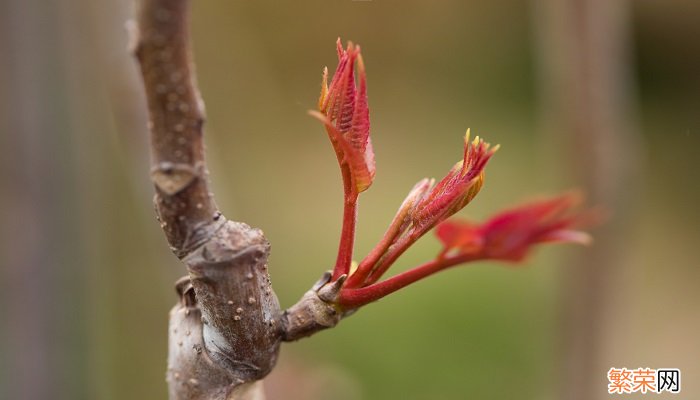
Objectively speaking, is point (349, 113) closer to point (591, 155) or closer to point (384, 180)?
point (591, 155)

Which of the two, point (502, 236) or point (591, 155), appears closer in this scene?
point (502, 236)

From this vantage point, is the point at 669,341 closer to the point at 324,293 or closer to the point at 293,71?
the point at 293,71

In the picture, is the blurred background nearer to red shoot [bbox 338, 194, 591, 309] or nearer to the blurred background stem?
the blurred background stem

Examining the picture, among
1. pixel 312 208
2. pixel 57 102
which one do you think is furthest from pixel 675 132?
pixel 57 102

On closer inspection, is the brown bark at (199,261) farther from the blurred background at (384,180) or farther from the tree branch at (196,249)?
the blurred background at (384,180)

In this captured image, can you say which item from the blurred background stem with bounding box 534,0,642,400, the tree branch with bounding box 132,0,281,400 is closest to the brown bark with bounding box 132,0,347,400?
the tree branch with bounding box 132,0,281,400

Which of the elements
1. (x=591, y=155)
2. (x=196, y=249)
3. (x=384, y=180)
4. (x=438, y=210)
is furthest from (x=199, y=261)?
(x=384, y=180)

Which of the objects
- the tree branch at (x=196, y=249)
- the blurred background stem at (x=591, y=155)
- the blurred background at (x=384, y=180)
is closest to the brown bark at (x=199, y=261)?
the tree branch at (x=196, y=249)
